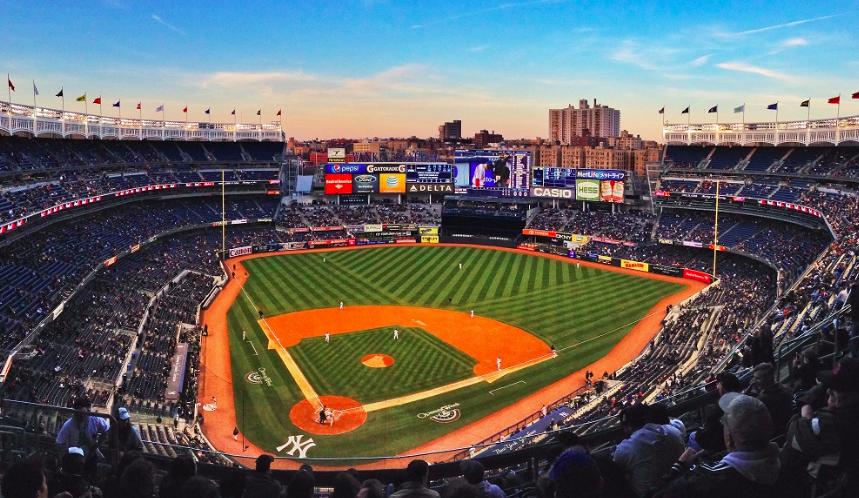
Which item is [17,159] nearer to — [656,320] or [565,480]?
[656,320]

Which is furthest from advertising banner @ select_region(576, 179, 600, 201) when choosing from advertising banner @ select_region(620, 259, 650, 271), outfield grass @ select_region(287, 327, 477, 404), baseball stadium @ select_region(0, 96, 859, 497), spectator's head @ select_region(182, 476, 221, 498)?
spectator's head @ select_region(182, 476, 221, 498)

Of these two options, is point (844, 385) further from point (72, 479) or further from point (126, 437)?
point (126, 437)

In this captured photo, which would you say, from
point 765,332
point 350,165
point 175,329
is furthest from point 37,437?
point 350,165

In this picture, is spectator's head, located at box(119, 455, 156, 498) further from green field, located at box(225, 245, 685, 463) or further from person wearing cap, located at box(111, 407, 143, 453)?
green field, located at box(225, 245, 685, 463)

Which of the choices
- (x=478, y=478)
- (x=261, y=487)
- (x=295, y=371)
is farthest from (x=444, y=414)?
(x=478, y=478)

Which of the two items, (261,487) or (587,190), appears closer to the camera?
Answer: (261,487)

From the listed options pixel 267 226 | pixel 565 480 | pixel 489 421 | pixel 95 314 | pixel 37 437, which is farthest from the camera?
pixel 267 226
